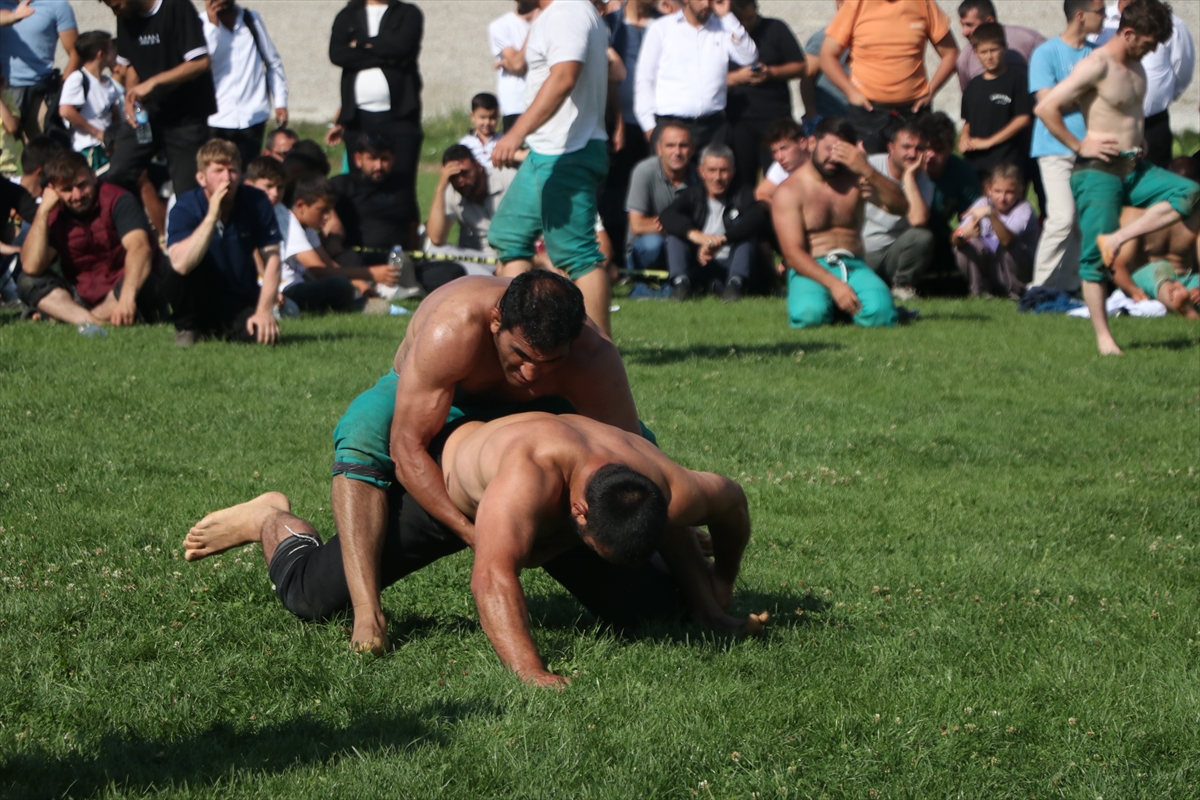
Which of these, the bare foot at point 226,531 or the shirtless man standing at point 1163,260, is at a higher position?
the shirtless man standing at point 1163,260

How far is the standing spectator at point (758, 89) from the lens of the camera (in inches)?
523

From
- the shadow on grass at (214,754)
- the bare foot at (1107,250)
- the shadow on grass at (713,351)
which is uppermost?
the bare foot at (1107,250)

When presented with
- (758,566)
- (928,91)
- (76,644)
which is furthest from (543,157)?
Result: (928,91)

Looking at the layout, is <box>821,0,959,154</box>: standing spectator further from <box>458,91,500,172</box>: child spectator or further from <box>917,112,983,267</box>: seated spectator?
<box>458,91,500,172</box>: child spectator

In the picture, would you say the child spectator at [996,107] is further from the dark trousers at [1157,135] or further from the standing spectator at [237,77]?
the standing spectator at [237,77]

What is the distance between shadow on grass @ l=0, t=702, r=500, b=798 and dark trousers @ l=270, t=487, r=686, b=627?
808mm

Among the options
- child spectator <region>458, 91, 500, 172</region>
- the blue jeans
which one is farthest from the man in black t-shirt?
the blue jeans

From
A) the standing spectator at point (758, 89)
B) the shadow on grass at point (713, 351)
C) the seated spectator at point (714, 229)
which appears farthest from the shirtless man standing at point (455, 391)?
the standing spectator at point (758, 89)

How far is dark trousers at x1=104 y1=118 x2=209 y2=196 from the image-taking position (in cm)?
1084

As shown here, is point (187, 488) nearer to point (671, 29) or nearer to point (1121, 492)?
point (1121, 492)

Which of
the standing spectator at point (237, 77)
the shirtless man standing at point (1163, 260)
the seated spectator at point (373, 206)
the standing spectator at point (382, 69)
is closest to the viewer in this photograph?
the shirtless man standing at point (1163, 260)

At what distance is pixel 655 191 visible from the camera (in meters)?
13.0

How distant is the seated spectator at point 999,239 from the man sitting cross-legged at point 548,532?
8.54 metres

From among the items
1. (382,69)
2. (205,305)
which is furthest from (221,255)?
(382,69)
